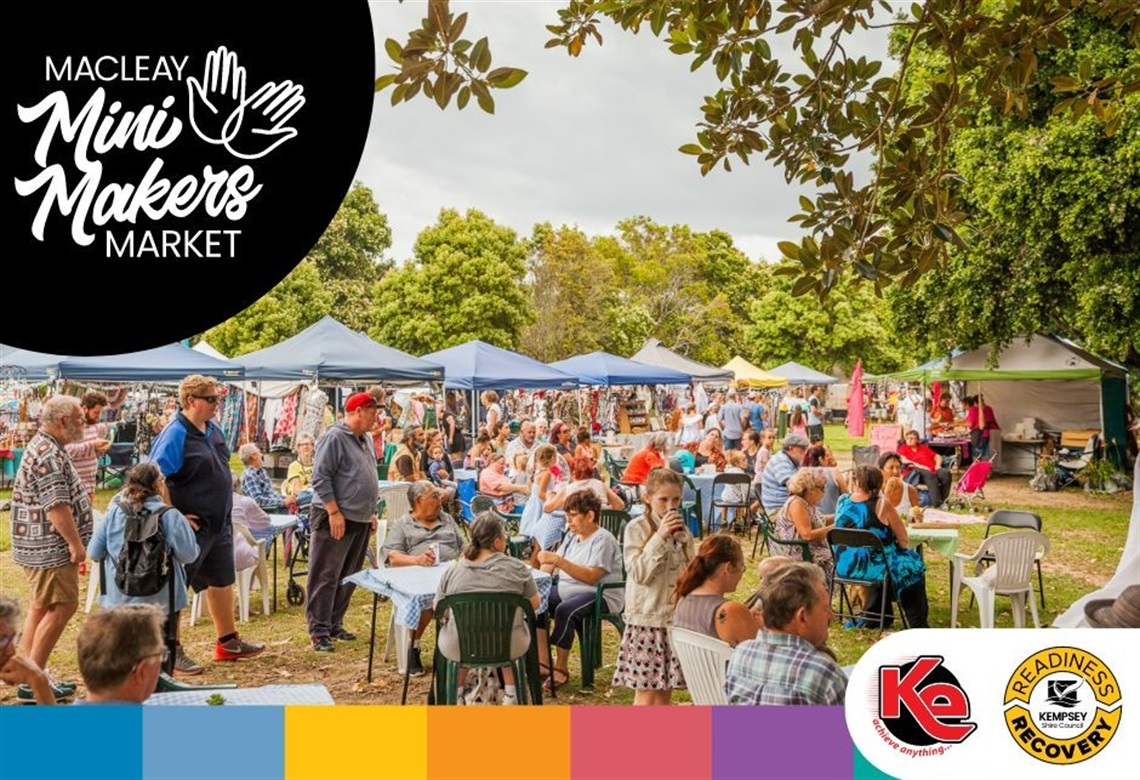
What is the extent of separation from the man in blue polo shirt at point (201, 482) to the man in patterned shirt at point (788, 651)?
3.43 metres

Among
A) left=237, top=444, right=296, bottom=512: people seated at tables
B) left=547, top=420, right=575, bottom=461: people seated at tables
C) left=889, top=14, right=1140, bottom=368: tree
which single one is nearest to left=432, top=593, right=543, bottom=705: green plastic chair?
left=237, top=444, right=296, bottom=512: people seated at tables

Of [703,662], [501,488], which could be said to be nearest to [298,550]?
[501,488]

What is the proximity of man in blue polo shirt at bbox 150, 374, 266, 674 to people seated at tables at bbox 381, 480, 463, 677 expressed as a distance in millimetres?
963

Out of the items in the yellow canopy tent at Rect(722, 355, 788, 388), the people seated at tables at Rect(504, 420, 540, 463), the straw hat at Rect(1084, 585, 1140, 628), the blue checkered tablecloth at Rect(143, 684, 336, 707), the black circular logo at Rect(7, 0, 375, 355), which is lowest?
the blue checkered tablecloth at Rect(143, 684, 336, 707)

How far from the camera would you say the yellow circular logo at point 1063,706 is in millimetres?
1613

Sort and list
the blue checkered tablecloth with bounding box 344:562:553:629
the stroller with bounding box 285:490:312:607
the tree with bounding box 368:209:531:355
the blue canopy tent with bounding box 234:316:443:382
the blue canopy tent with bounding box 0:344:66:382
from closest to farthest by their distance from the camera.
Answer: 1. the blue checkered tablecloth with bounding box 344:562:553:629
2. the stroller with bounding box 285:490:312:607
3. the blue canopy tent with bounding box 0:344:66:382
4. the blue canopy tent with bounding box 234:316:443:382
5. the tree with bounding box 368:209:531:355

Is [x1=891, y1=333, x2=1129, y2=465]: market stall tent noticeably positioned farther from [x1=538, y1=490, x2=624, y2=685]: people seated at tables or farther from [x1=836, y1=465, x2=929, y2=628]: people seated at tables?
[x1=538, y1=490, x2=624, y2=685]: people seated at tables

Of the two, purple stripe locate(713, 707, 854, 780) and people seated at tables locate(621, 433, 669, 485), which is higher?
people seated at tables locate(621, 433, 669, 485)

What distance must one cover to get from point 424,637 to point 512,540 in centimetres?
100

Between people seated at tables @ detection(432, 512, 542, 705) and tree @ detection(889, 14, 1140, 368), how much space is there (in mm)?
7704

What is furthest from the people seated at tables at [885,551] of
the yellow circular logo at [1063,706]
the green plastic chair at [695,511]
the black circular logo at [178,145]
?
the black circular logo at [178,145]

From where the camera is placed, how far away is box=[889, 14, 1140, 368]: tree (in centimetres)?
1135

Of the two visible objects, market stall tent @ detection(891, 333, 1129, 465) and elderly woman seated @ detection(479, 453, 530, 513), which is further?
market stall tent @ detection(891, 333, 1129, 465)

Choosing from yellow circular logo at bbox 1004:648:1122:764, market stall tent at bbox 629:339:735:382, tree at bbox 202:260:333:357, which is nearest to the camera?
yellow circular logo at bbox 1004:648:1122:764
